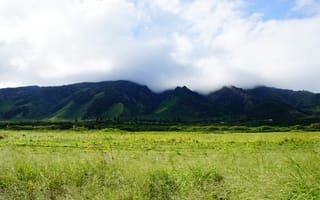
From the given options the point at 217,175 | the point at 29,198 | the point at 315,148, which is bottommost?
the point at 29,198

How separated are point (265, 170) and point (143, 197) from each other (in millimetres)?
3516

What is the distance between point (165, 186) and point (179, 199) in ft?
3.21

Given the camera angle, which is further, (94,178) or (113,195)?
(94,178)

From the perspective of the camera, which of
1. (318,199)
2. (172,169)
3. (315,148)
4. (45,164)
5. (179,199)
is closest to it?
(318,199)

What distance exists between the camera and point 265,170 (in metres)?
7.04

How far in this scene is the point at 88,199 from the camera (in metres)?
9.05

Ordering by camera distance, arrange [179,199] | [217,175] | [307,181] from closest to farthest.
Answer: [307,181] < [179,199] < [217,175]

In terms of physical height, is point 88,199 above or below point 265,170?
below

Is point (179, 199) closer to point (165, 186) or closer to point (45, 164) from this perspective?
point (165, 186)

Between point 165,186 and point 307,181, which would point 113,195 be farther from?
point 307,181

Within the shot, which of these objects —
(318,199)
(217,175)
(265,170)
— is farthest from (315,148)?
(217,175)

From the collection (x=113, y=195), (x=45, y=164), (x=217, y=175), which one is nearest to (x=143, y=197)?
(x=113, y=195)

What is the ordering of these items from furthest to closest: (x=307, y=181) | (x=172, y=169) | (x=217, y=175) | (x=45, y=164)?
(x=45, y=164) < (x=172, y=169) < (x=217, y=175) < (x=307, y=181)

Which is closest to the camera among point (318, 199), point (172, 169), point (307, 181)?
point (318, 199)
